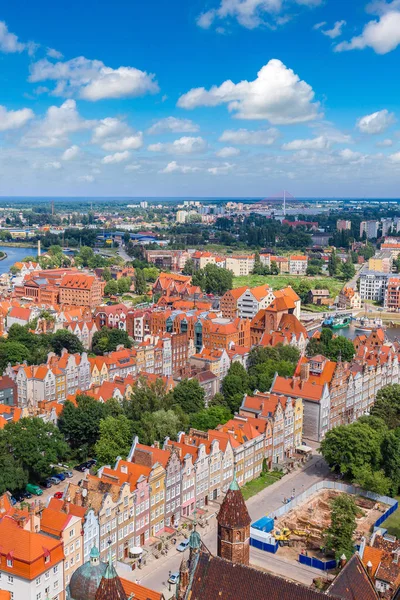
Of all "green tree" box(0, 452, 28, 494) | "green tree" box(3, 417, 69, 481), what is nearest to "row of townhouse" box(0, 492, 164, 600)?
"green tree" box(0, 452, 28, 494)

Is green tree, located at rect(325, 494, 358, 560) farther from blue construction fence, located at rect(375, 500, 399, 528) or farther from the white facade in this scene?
the white facade

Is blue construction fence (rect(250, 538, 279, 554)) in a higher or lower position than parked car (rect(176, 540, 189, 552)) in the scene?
lower

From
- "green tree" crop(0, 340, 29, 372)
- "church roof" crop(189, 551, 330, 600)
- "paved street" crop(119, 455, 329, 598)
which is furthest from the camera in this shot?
"green tree" crop(0, 340, 29, 372)

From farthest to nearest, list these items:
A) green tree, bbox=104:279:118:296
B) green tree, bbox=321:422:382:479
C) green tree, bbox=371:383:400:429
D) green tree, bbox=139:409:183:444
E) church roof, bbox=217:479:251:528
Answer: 1. green tree, bbox=104:279:118:296
2. green tree, bbox=371:383:400:429
3. green tree, bbox=139:409:183:444
4. green tree, bbox=321:422:382:479
5. church roof, bbox=217:479:251:528

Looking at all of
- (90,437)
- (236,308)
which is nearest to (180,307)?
(236,308)

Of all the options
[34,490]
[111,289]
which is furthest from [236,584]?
[111,289]

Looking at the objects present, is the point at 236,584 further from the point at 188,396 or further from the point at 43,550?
the point at 188,396

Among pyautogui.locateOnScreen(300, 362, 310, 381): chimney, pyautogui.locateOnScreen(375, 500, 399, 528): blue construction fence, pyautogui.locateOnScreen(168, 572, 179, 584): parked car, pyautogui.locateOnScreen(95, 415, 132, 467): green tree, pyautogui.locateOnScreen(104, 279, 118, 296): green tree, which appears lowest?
pyautogui.locateOnScreen(375, 500, 399, 528): blue construction fence
